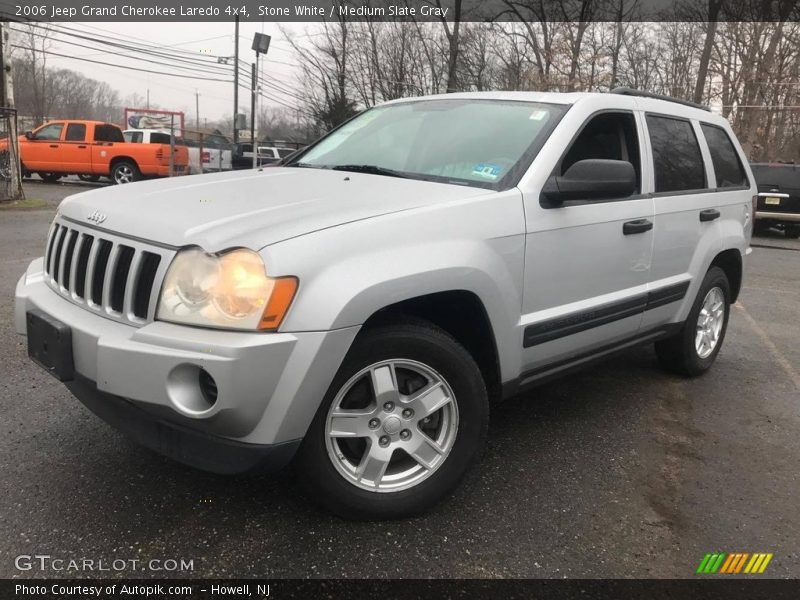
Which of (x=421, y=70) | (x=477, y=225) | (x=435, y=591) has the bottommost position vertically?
(x=435, y=591)

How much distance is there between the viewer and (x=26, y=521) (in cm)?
239

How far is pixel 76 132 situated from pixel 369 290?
1843cm

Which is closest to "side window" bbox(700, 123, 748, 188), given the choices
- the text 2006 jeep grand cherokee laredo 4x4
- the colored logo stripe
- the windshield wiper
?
the text 2006 jeep grand cherokee laredo 4x4

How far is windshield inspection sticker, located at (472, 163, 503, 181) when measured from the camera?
9.62ft

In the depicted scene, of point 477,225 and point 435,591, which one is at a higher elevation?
point 477,225

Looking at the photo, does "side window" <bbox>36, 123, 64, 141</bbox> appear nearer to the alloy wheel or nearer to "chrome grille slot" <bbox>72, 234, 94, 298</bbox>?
"chrome grille slot" <bbox>72, 234, 94, 298</bbox>

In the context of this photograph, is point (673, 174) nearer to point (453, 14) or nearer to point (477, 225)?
point (477, 225)

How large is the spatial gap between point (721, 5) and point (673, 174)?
2474 cm

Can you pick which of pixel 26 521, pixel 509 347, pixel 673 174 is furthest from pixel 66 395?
pixel 673 174

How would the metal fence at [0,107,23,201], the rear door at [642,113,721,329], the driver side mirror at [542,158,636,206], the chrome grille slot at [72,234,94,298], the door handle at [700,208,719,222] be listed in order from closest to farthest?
1. the chrome grille slot at [72,234,94,298]
2. the driver side mirror at [542,158,636,206]
3. the rear door at [642,113,721,329]
4. the door handle at [700,208,719,222]
5. the metal fence at [0,107,23,201]

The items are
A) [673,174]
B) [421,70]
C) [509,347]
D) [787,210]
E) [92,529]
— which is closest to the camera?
[92,529]

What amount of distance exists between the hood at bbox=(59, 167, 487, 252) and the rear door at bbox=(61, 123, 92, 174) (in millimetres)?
16704

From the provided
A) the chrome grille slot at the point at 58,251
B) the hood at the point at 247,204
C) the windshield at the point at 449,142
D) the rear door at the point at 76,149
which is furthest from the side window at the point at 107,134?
the chrome grille slot at the point at 58,251

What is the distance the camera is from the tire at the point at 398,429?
2309 millimetres
